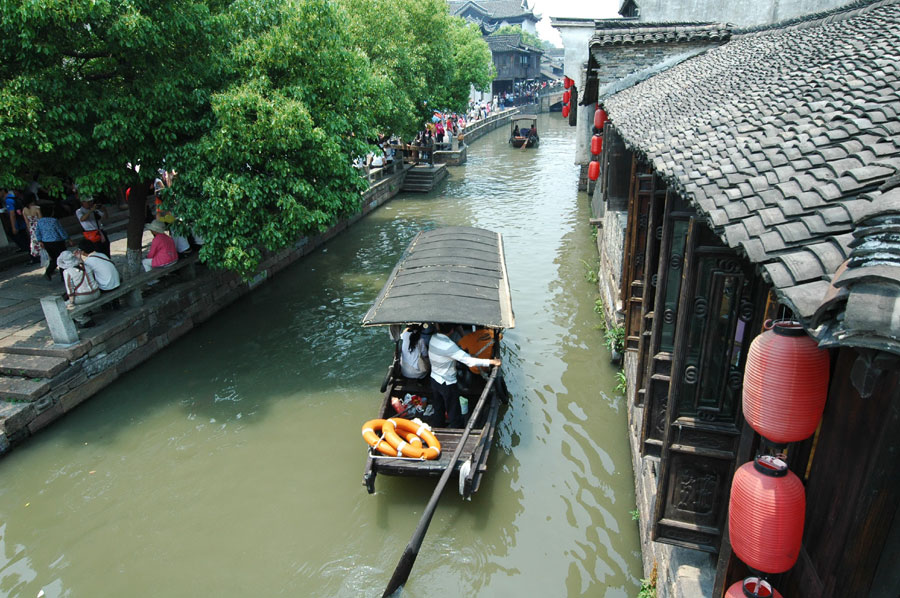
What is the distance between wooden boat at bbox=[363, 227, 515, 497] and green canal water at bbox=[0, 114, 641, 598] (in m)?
0.60

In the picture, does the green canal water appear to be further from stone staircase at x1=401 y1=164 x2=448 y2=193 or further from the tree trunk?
stone staircase at x1=401 y1=164 x2=448 y2=193

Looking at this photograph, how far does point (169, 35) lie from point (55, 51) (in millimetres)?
1478

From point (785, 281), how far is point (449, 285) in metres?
6.34

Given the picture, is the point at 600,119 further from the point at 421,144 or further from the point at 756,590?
the point at 421,144

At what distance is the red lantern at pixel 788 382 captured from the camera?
8.93ft

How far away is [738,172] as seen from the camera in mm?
3277

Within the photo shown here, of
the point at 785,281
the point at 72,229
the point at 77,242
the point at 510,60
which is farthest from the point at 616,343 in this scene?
the point at 510,60

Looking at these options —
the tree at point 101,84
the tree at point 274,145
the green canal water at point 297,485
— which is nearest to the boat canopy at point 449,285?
the green canal water at point 297,485

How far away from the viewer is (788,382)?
2758 mm

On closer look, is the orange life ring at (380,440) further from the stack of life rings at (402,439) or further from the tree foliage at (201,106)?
the tree foliage at (201,106)

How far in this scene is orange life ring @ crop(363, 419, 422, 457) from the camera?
6.49 m

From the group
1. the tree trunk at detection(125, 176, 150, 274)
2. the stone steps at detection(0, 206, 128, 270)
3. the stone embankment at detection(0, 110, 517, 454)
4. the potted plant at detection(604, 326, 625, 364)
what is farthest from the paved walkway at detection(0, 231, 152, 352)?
the potted plant at detection(604, 326, 625, 364)

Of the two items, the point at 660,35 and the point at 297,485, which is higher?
the point at 660,35

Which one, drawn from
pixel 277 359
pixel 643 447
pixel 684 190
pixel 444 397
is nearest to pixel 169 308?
pixel 277 359
